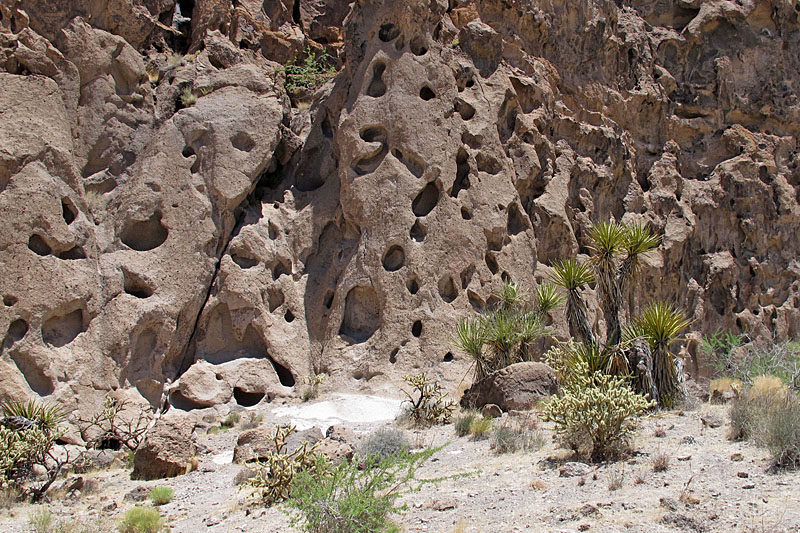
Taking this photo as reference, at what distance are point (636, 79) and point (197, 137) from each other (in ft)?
44.4

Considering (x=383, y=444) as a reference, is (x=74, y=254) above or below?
above

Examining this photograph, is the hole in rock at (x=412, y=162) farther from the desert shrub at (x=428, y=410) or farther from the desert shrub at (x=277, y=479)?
the desert shrub at (x=277, y=479)

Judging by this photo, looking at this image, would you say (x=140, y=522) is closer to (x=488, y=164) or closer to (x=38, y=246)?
(x=38, y=246)

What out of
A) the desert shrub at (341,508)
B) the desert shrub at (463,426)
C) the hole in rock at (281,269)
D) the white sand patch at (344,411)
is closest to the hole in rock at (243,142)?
the hole in rock at (281,269)

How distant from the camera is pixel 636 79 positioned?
22.2 m

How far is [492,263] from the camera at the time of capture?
17.5 m

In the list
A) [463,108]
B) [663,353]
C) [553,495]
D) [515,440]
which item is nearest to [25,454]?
[515,440]

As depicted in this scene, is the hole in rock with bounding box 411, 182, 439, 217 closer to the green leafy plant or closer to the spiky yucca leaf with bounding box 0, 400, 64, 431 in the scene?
the green leafy plant

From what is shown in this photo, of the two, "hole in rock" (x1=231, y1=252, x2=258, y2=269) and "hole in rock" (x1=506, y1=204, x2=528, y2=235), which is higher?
"hole in rock" (x1=506, y1=204, x2=528, y2=235)

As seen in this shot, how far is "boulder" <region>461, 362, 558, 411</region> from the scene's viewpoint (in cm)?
1198

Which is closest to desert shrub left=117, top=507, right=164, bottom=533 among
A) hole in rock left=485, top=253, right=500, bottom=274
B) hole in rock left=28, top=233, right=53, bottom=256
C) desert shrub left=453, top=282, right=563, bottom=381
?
desert shrub left=453, top=282, right=563, bottom=381

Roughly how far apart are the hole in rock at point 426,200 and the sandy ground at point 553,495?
25.8ft

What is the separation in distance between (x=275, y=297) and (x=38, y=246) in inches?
202

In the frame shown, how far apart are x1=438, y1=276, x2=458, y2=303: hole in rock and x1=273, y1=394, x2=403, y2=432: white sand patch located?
3.09m
